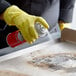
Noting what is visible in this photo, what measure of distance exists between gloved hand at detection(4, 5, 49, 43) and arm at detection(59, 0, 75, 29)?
1.32ft

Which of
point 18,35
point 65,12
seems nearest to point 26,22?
point 18,35

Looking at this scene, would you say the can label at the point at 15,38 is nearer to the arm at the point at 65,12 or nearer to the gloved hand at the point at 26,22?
the gloved hand at the point at 26,22

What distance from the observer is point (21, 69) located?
542mm

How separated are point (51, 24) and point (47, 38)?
0.36 feet

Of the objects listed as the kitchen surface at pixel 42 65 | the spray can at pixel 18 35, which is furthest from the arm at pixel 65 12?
the spray can at pixel 18 35

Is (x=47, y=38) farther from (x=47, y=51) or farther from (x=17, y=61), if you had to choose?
(x=17, y=61)

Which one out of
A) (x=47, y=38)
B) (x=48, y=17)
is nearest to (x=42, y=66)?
(x=47, y=38)

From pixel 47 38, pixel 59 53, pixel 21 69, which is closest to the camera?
pixel 21 69

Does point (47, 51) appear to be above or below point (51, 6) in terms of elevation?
below

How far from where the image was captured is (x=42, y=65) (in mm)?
574

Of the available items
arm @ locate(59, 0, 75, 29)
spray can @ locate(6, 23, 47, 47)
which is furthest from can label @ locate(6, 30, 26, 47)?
arm @ locate(59, 0, 75, 29)

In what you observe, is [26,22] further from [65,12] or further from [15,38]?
[65,12]

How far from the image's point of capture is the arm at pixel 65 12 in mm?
955

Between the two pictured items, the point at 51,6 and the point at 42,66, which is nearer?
the point at 42,66
